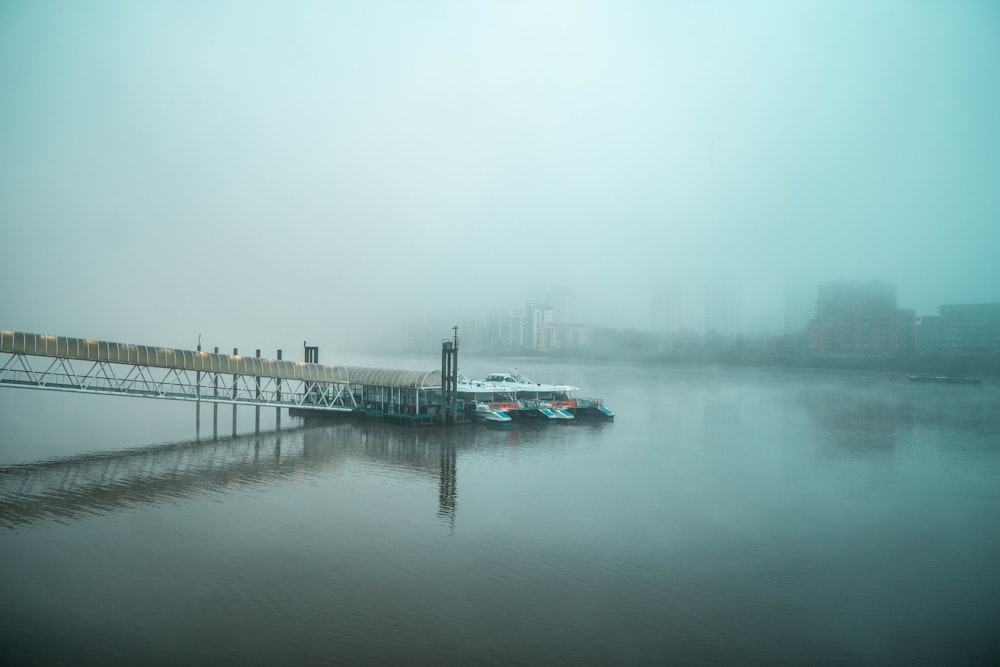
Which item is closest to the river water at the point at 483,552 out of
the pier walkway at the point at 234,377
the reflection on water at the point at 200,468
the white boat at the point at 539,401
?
the reflection on water at the point at 200,468

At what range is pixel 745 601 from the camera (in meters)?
12.2

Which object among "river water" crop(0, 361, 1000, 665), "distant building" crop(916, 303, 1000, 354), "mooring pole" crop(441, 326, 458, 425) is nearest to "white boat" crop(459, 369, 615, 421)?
"mooring pole" crop(441, 326, 458, 425)

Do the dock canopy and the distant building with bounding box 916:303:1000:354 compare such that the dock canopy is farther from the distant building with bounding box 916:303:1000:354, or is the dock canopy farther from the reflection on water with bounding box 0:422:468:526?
the distant building with bounding box 916:303:1000:354

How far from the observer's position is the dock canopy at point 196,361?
23391 millimetres

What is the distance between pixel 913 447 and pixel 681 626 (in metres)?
26.8

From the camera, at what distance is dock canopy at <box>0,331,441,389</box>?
23.4 m

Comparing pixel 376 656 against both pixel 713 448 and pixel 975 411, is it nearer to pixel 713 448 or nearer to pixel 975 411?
pixel 713 448

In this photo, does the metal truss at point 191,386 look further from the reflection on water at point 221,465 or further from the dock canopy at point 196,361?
the reflection on water at point 221,465

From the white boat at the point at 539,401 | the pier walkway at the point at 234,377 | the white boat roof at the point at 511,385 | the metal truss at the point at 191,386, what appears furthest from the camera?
the white boat roof at the point at 511,385

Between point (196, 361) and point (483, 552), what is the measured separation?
18691 mm

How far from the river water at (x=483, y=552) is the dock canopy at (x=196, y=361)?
3.38 metres

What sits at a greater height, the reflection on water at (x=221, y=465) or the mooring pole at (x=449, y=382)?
the mooring pole at (x=449, y=382)

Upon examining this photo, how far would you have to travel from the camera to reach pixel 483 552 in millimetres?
14445

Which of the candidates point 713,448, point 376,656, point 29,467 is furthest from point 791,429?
point 29,467
